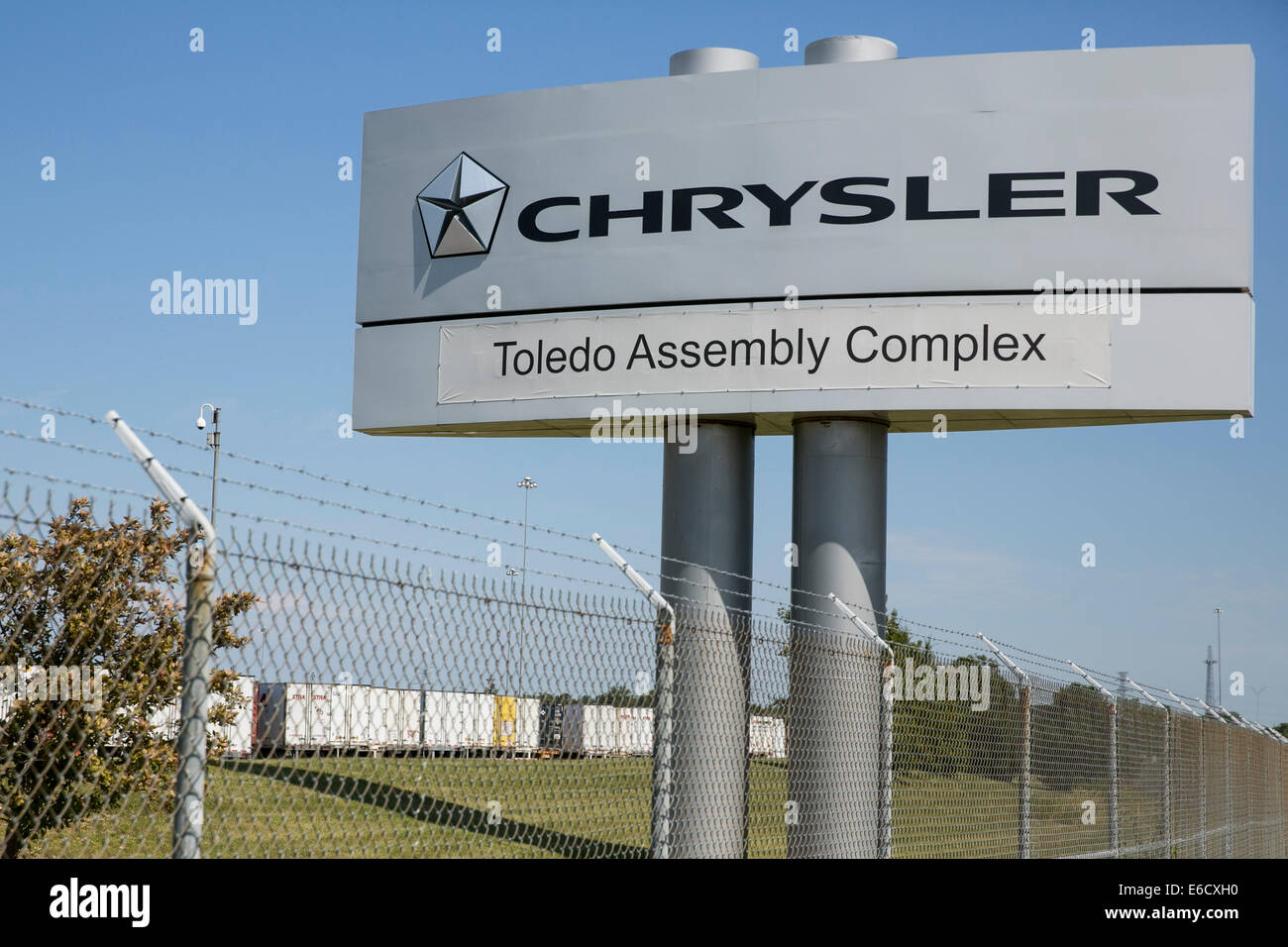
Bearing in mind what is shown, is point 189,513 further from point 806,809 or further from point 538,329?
point 538,329

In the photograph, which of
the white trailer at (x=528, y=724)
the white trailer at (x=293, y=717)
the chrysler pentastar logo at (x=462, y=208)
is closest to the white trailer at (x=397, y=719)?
the white trailer at (x=293, y=717)

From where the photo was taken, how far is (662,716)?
6328 mm

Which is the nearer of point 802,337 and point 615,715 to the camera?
point 615,715

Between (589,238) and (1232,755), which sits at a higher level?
(589,238)

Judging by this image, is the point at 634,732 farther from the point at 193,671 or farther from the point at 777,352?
the point at 777,352

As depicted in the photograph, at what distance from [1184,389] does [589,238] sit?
17.1 ft

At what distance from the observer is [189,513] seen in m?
4.01

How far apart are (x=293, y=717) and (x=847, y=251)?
879cm

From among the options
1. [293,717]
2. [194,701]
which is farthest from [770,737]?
[194,701]

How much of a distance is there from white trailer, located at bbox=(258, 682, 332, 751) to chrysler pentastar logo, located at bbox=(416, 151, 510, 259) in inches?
353

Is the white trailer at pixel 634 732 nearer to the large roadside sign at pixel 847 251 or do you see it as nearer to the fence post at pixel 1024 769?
the fence post at pixel 1024 769
